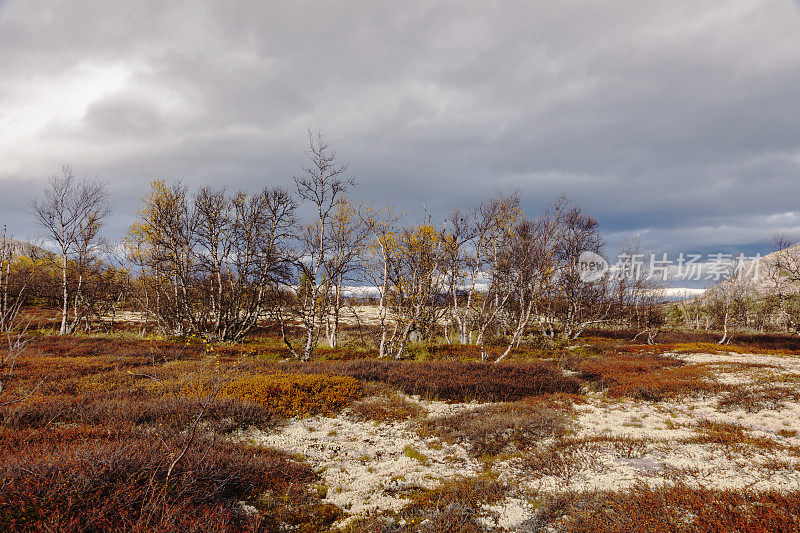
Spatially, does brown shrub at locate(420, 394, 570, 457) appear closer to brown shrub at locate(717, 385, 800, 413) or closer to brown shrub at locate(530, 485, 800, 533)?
brown shrub at locate(530, 485, 800, 533)

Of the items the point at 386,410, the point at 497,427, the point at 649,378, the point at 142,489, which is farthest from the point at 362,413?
the point at 649,378

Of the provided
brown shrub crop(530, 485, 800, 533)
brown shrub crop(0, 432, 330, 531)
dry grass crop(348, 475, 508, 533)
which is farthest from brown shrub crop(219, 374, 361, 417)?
brown shrub crop(530, 485, 800, 533)

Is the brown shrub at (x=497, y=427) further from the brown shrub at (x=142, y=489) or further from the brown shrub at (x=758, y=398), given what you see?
the brown shrub at (x=758, y=398)

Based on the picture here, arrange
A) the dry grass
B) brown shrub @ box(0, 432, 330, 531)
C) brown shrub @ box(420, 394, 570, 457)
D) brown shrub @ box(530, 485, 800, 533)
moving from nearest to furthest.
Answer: brown shrub @ box(0, 432, 330, 531) < brown shrub @ box(530, 485, 800, 533) < the dry grass < brown shrub @ box(420, 394, 570, 457)

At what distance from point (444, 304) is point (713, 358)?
51.5 ft

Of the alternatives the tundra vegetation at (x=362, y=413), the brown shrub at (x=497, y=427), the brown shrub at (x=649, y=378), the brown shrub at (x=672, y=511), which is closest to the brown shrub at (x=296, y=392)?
the tundra vegetation at (x=362, y=413)

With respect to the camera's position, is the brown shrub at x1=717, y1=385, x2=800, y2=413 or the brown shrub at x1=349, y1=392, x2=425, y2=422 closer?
the brown shrub at x1=717, y1=385, x2=800, y2=413

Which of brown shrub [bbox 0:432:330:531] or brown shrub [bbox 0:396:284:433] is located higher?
brown shrub [bbox 0:432:330:531]

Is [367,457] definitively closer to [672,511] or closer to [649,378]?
[672,511]

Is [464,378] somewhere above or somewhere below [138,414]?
below

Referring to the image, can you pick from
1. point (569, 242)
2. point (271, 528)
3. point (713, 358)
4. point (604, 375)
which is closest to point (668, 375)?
point (604, 375)

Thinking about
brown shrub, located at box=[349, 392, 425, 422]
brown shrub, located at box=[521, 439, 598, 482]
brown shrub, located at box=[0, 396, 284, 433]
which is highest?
brown shrub, located at box=[521, 439, 598, 482]

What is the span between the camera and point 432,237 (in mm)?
21172

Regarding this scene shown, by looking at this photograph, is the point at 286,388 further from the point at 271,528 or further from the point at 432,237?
the point at 432,237
